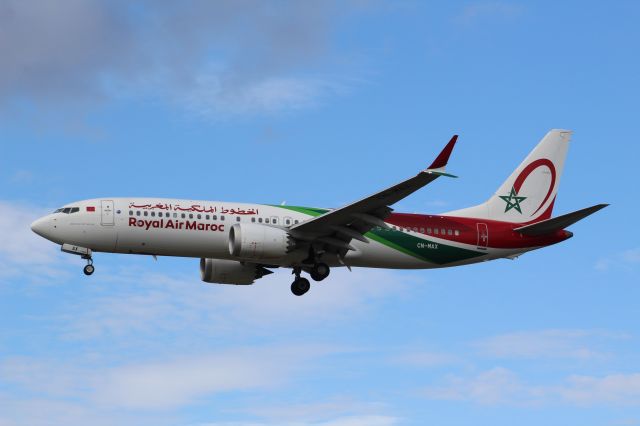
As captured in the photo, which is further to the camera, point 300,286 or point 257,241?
point 300,286

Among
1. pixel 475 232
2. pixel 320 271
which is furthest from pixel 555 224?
pixel 320 271

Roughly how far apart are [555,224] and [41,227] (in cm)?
2210

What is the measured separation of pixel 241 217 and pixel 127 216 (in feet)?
15.6

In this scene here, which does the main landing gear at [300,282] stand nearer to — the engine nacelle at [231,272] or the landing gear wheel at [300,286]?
the landing gear wheel at [300,286]

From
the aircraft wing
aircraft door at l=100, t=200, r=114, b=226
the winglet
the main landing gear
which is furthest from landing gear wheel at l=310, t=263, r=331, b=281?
the winglet

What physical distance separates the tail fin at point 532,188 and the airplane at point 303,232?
2.8 inches

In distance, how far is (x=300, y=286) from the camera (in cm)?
5244

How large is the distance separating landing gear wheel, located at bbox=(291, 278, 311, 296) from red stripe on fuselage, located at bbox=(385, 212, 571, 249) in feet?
15.8

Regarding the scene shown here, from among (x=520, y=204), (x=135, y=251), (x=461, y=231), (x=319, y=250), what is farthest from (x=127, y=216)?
(x=520, y=204)

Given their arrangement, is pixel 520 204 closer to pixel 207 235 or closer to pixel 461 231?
pixel 461 231

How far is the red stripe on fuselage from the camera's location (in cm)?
5253

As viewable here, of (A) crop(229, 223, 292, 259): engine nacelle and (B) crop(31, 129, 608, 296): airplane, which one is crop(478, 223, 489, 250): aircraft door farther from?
(A) crop(229, 223, 292, 259): engine nacelle

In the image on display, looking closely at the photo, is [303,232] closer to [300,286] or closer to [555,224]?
[300,286]

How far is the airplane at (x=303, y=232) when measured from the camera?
48.2m
